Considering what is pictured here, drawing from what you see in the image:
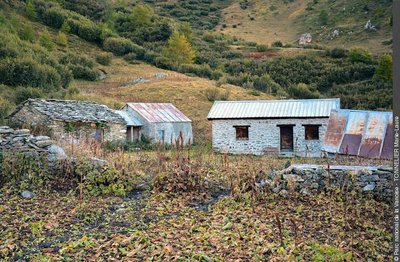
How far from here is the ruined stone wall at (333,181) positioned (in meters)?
9.55

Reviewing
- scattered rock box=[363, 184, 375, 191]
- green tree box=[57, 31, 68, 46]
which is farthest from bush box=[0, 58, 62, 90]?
scattered rock box=[363, 184, 375, 191]

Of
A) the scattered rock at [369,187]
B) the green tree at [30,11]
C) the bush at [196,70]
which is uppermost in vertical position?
the green tree at [30,11]

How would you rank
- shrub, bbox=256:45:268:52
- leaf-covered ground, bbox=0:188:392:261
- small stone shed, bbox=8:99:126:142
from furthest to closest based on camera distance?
1. shrub, bbox=256:45:268:52
2. small stone shed, bbox=8:99:126:142
3. leaf-covered ground, bbox=0:188:392:261

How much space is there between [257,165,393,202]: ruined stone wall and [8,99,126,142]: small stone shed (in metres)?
10.4

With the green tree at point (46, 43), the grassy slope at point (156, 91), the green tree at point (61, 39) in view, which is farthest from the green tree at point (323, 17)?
the green tree at point (46, 43)

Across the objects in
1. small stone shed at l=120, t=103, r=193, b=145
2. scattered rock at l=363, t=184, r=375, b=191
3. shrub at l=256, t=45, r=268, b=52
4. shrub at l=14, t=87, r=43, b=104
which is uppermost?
shrub at l=256, t=45, r=268, b=52

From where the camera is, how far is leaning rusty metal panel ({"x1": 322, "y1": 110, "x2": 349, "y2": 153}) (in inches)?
650

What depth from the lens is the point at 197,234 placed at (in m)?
7.21

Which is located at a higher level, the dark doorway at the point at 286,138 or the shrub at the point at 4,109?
the shrub at the point at 4,109

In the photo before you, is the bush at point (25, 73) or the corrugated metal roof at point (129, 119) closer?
the corrugated metal roof at point (129, 119)

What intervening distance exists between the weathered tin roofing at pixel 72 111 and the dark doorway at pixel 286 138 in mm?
8238

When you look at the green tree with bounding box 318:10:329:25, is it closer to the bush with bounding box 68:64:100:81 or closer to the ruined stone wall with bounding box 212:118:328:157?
the bush with bounding box 68:64:100:81

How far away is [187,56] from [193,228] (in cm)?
4074

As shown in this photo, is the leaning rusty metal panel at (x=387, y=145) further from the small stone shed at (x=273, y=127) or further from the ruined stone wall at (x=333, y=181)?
the small stone shed at (x=273, y=127)
